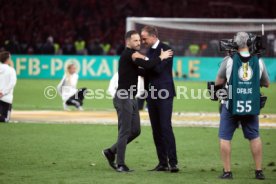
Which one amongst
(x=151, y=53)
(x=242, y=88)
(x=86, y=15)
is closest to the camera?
(x=242, y=88)

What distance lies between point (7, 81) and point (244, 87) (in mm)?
9670

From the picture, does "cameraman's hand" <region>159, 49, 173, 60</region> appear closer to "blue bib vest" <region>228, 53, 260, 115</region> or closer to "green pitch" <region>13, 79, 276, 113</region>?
"blue bib vest" <region>228, 53, 260, 115</region>

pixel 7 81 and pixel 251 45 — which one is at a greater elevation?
pixel 251 45

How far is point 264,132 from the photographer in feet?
57.2

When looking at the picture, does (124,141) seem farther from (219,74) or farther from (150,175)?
(219,74)

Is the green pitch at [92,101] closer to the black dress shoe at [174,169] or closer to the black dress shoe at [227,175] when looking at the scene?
the black dress shoe at [174,169]

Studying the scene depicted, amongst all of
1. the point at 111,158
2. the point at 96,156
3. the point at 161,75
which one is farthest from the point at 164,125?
the point at 96,156

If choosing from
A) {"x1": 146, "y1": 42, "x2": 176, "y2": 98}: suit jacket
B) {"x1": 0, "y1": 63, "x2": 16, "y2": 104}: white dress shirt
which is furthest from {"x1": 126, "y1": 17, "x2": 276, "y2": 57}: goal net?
{"x1": 146, "y1": 42, "x2": 176, "y2": 98}: suit jacket

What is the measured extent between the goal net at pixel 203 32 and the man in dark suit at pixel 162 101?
65.0 feet

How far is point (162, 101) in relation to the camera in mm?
11664

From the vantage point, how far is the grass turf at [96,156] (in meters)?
10.9

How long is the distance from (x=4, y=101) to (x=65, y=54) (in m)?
21.4

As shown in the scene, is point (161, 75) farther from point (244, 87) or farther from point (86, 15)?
point (86, 15)

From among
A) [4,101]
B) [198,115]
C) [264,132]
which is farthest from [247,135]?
[198,115]
